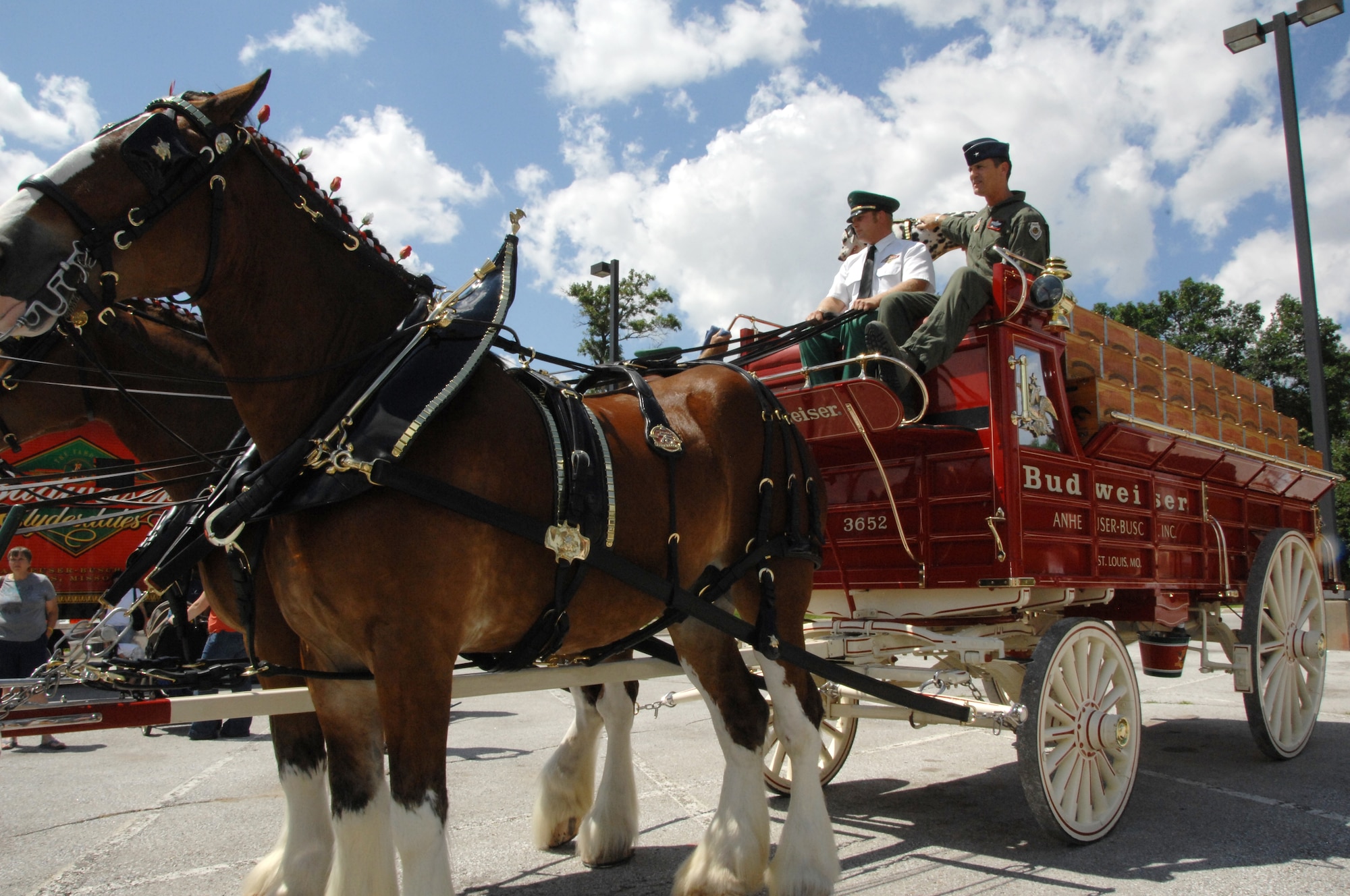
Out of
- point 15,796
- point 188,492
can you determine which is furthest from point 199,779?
point 188,492

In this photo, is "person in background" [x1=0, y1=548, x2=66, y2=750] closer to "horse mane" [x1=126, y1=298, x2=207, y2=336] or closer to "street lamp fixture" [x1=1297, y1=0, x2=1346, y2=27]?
"horse mane" [x1=126, y1=298, x2=207, y2=336]

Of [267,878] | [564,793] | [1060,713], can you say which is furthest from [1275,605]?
[267,878]

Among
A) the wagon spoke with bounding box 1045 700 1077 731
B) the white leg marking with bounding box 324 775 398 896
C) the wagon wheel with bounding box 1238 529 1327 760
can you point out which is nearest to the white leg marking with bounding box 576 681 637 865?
the white leg marking with bounding box 324 775 398 896

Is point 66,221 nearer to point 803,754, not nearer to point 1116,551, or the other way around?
point 803,754

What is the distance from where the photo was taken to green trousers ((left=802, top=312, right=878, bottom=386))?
190 inches

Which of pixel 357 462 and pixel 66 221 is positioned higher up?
pixel 66 221

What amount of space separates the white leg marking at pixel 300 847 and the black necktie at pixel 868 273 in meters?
3.59

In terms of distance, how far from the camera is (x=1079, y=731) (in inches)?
174

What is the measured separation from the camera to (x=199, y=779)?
6.38 meters

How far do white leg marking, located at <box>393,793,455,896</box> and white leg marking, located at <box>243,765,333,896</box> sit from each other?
35.9 inches

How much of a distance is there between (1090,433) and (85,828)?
220 inches

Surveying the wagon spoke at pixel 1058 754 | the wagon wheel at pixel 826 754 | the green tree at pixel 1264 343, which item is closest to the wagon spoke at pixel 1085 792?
the wagon spoke at pixel 1058 754

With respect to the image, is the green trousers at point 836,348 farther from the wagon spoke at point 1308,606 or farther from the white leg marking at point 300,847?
the wagon spoke at point 1308,606

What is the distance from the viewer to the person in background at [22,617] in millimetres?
7930
